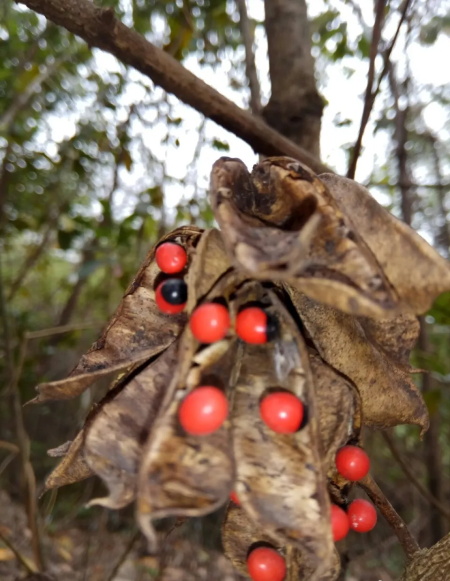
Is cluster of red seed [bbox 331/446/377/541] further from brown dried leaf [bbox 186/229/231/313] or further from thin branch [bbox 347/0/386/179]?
thin branch [bbox 347/0/386/179]

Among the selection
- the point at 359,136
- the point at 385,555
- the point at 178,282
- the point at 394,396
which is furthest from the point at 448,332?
the point at 178,282

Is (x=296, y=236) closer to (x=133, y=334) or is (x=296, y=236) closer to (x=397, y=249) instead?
(x=397, y=249)

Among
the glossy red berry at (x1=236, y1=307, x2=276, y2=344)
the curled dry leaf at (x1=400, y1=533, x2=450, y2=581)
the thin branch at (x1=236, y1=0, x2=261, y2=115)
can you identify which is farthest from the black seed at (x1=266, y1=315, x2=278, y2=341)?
the thin branch at (x1=236, y1=0, x2=261, y2=115)

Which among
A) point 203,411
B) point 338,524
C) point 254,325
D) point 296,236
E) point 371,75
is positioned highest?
point 371,75

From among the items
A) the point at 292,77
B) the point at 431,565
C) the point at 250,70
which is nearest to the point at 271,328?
the point at 431,565

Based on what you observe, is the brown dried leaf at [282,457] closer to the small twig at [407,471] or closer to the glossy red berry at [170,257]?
the glossy red berry at [170,257]

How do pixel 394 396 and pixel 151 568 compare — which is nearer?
pixel 394 396

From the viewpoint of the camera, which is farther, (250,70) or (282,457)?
(250,70)

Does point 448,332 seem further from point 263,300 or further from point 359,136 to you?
point 263,300
